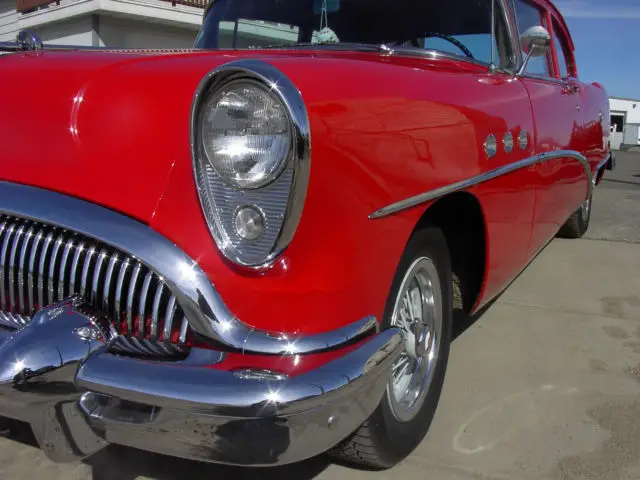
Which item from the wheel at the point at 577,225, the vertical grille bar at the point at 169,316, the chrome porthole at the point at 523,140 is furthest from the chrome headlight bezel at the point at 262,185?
the wheel at the point at 577,225

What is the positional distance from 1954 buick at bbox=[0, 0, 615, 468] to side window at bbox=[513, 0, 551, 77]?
1391 mm

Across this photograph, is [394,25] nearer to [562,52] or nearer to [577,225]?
[562,52]

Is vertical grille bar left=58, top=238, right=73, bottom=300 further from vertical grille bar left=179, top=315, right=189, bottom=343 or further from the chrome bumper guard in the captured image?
vertical grille bar left=179, top=315, right=189, bottom=343

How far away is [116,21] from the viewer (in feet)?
39.2

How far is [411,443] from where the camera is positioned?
2.04 meters

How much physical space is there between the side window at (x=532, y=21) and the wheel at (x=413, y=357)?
52.9 inches

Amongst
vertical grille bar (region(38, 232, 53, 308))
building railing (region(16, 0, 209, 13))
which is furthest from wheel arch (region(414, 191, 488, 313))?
building railing (region(16, 0, 209, 13))

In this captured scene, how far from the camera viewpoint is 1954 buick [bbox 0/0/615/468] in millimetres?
1396

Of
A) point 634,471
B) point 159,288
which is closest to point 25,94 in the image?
point 159,288

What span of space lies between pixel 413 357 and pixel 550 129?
1.45m

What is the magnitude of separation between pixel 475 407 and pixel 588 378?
1.97 feet

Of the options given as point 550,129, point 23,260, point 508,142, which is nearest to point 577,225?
point 550,129

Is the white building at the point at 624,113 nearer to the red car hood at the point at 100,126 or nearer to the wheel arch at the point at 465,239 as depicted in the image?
the wheel arch at the point at 465,239

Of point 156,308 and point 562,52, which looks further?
point 562,52
